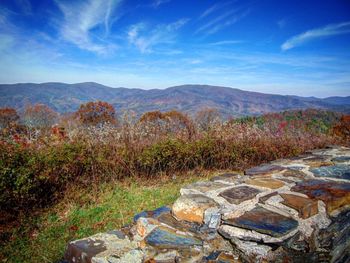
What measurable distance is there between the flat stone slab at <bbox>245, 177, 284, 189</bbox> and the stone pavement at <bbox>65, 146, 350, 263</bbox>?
0.13 feet

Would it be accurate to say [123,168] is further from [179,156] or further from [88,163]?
[179,156]

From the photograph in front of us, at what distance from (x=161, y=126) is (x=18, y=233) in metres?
3.56

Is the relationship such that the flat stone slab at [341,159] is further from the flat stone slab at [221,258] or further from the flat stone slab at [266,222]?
the flat stone slab at [221,258]

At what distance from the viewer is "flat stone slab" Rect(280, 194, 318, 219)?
1.91 meters

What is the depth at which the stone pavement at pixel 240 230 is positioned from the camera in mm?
1633

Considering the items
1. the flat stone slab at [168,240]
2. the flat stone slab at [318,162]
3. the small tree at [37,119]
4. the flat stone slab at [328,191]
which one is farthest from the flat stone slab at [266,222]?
the small tree at [37,119]

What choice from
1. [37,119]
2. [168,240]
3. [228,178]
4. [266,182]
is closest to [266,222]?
[168,240]

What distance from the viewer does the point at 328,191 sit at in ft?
7.22

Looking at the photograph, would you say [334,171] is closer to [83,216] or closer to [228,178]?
[228,178]

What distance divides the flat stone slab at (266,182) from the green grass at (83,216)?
1.26 meters

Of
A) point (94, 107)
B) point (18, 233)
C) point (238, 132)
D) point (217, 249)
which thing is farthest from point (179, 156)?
point (94, 107)

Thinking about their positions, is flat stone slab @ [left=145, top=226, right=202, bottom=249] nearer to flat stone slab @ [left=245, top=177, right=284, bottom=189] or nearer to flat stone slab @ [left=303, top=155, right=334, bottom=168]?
flat stone slab @ [left=245, top=177, right=284, bottom=189]

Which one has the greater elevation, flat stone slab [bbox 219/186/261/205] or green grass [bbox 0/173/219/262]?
flat stone slab [bbox 219/186/261/205]

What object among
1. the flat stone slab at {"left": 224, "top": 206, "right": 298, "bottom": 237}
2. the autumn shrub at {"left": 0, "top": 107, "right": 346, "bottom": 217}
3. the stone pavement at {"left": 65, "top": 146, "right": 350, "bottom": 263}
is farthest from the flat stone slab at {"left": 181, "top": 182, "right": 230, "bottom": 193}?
the autumn shrub at {"left": 0, "top": 107, "right": 346, "bottom": 217}
